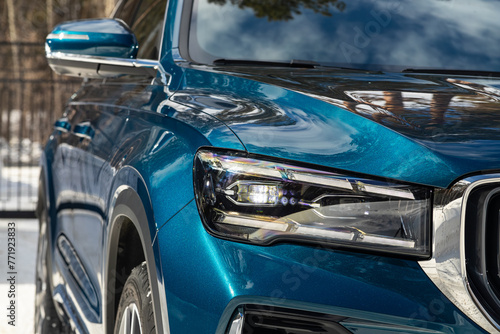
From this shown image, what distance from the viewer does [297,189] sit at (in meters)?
1.59

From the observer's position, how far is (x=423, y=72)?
2.44 meters

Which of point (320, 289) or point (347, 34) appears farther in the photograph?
point (347, 34)

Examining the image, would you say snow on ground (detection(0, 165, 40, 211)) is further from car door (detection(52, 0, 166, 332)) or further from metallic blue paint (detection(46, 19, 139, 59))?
metallic blue paint (detection(46, 19, 139, 59))

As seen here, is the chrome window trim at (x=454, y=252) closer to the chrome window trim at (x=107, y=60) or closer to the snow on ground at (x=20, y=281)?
the chrome window trim at (x=107, y=60)

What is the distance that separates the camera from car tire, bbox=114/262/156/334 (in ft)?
5.91

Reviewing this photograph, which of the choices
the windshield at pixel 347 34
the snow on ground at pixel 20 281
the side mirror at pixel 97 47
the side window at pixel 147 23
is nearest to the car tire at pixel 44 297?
the snow on ground at pixel 20 281

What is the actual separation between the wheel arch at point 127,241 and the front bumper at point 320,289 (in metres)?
0.16

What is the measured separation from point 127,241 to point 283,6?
3.52ft

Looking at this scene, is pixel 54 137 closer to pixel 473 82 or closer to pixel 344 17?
pixel 344 17

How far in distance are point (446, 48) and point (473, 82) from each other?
459 millimetres

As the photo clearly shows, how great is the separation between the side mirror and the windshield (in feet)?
0.75

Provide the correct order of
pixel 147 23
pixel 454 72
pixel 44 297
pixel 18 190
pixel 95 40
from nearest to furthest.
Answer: pixel 454 72, pixel 95 40, pixel 147 23, pixel 44 297, pixel 18 190

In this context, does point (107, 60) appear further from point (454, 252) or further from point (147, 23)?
point (454, 252)

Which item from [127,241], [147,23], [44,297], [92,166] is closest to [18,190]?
[44,297]
